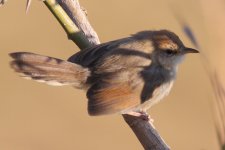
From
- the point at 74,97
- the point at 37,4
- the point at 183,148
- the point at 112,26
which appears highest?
the point at 37,4

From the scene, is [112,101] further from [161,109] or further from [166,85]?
[161,109]

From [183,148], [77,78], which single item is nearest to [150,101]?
[77,78]

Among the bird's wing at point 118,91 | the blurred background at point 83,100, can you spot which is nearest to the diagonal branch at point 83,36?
the bird's wing at point 118,91

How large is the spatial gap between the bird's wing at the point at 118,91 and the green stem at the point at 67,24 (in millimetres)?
467

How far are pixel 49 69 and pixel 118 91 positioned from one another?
445mm

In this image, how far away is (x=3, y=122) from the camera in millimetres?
10734

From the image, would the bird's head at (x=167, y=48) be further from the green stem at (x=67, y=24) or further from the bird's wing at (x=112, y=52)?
the green stem at (x=67, y=24)

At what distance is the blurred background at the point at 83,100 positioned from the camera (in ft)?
34.2

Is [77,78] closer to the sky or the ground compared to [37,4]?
closer to the ground

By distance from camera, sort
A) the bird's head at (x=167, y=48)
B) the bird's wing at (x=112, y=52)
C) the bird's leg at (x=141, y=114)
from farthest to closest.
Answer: the bird's head at (x=167, y=48)
the bird's wing at (x=112, y=52)
the bird's leg at (x=141, y=114)

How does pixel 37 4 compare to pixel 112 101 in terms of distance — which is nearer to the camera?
pixel 112 101

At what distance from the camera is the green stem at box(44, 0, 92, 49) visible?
255cm

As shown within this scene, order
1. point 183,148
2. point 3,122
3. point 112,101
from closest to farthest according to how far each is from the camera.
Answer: point 112,101 → point 183,148 → point 3,122

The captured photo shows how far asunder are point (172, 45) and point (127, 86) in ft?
1.36
